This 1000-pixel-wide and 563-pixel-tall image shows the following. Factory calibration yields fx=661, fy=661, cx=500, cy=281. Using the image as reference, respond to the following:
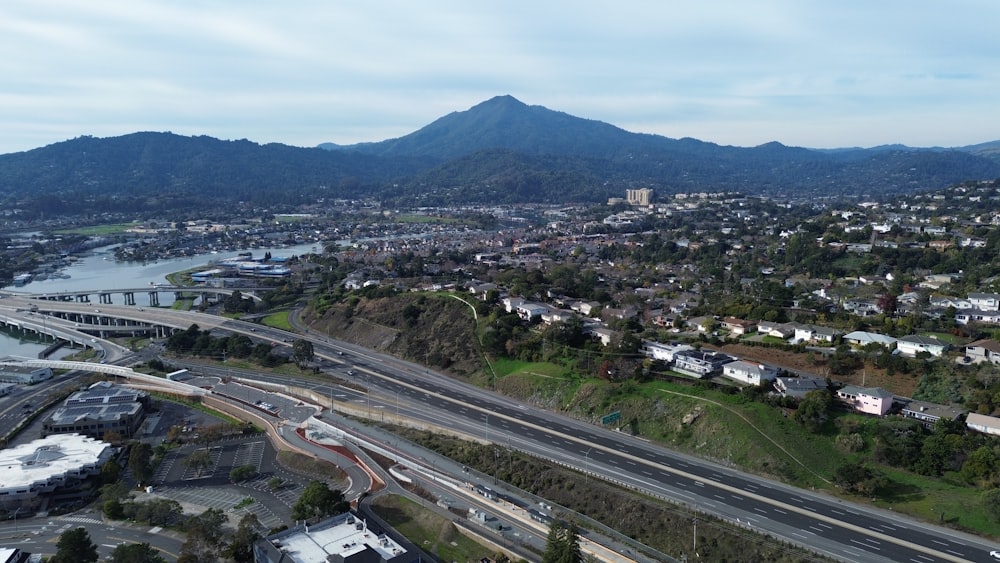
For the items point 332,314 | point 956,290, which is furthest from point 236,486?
point 956,290

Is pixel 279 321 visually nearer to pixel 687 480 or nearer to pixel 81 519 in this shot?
pixel 81 519

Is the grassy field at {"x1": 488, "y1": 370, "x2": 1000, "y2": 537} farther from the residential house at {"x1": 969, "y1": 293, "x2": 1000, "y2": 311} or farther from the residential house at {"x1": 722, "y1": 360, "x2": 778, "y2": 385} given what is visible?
the residential house at {"x1": 969, "y1": 293, "x2": 1000, "y2": 311}

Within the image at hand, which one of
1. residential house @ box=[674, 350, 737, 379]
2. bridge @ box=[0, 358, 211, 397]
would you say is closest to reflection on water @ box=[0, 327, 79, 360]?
bridge @ box=[0, 358, 211, 397]

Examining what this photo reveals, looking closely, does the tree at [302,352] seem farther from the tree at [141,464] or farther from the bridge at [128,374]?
the tree at [141,464]

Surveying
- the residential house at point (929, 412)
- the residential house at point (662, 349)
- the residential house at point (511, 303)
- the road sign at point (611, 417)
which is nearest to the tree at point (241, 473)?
the road sign at point (611, 417)

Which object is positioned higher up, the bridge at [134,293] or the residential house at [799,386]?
the residential house at [799,386]

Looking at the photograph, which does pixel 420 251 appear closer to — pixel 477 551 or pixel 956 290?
pixel 956 290

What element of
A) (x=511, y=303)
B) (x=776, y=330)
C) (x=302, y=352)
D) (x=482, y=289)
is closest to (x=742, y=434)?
(x=776, y=330)
